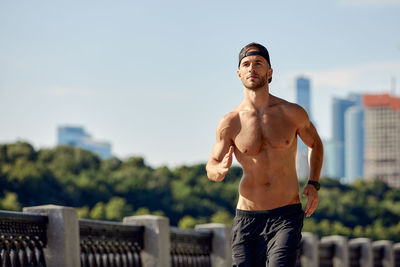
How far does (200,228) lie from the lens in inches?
558

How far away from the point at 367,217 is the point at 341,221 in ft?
12.6

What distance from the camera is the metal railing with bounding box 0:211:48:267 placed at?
27.7 feet

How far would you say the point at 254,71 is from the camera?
24.9ft

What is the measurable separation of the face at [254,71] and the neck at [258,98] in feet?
0.14

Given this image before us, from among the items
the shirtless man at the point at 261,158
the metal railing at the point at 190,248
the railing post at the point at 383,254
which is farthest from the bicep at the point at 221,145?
the railing post at the point at 383,254

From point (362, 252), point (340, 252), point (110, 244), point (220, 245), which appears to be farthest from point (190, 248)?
point (362, 252)

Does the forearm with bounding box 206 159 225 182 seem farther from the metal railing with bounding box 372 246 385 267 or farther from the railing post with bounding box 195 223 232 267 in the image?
the metal railing with bounding box 372 246 385 267

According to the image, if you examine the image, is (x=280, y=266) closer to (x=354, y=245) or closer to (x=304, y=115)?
(x=304, y=115)

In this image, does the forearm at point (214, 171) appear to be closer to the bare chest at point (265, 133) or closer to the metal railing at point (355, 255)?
the bare chest at point (265, 133)

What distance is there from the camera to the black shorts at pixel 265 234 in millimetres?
7551

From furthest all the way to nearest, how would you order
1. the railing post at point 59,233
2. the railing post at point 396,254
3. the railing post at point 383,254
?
1. the railing post at point 396,254
2. the railing post at point 383,254
3. the railing post at point 59,233

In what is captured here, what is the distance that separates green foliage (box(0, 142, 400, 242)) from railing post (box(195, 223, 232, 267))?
257 ft

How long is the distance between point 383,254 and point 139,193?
291 feet

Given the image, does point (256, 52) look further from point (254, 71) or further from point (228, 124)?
point (228, 124)
